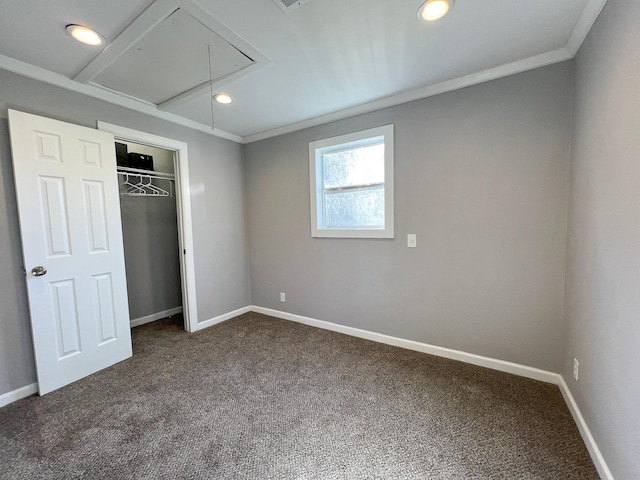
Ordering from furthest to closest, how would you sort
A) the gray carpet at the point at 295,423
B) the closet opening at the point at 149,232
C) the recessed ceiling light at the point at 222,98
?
the closet opening at the point at 149,232 < the recessed ceiling light at the point at 222,98 < the gray carpet at the point at 295,423

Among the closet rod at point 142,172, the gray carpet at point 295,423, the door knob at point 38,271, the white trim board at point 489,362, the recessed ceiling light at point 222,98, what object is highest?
the recessed ceiling light at point 222,98

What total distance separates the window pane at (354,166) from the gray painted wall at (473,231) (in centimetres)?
24

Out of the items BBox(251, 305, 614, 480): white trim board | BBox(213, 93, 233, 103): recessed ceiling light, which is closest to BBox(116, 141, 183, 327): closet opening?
BBox(213, 93, 233, 103): recessed ceiling light

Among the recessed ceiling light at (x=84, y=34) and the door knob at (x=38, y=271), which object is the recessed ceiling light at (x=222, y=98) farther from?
the door knob at (x=38, y=271)

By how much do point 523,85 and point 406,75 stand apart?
2.90 ft

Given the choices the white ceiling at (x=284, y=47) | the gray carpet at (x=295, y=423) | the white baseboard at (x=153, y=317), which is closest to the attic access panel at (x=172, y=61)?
the white ceiling at (x=284, y=47)

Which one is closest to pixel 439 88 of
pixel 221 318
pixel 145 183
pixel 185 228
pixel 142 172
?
pixel 185 228

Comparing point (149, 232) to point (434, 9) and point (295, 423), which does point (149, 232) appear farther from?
point (434, 9)

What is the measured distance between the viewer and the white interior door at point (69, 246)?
77.2 inches

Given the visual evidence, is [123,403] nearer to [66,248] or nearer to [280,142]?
[66,248]

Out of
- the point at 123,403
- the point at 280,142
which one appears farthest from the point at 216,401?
the point at 280,142

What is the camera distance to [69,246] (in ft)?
7.12

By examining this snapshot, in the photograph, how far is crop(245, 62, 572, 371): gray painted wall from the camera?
1.96 m

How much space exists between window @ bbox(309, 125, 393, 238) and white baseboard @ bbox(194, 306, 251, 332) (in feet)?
5.33
